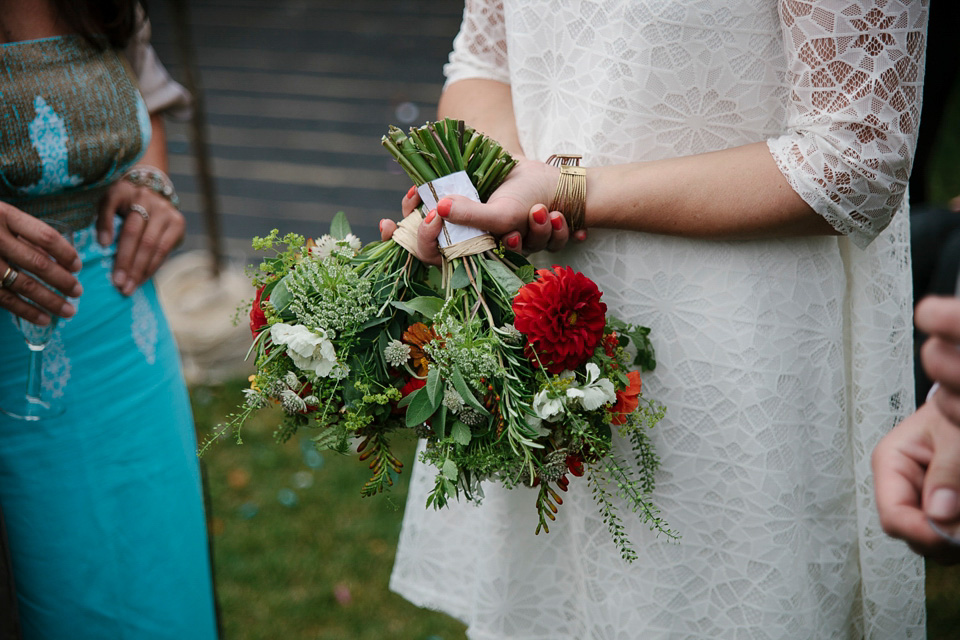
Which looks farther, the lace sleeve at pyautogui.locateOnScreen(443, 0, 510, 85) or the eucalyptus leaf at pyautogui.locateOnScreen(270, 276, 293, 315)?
the lace sleeve at pyautogui.locateOnScreen(443, 0, 510, 85)

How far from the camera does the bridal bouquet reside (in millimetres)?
1246

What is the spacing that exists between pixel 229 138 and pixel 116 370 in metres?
5.99

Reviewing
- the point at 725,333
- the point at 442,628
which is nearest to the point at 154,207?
the point at 725,333

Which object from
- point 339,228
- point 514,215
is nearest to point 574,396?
point 514,215

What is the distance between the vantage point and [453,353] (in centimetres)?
123

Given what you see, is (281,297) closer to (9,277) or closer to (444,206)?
(444,206)

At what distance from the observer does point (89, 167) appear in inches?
67.7

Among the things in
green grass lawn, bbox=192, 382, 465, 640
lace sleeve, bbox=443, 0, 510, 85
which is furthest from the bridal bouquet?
green grass lawn, bbox=192, 382, 465, 640

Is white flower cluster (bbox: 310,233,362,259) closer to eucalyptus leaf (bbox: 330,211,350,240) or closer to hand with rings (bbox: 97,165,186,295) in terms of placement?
eucalyptus leaf (bbox: 330,211,350,240)

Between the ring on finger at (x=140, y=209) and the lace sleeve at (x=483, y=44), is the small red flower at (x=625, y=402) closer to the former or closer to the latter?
the lace sleeve at (x=483, y=44)

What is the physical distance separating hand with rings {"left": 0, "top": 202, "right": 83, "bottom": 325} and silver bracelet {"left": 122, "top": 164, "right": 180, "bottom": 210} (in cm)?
42

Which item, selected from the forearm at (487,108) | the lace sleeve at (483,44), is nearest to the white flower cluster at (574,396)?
the forearm at (487,108)

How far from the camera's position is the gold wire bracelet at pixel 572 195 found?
1.41 metres

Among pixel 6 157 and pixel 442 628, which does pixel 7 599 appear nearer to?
pixel 6 157
